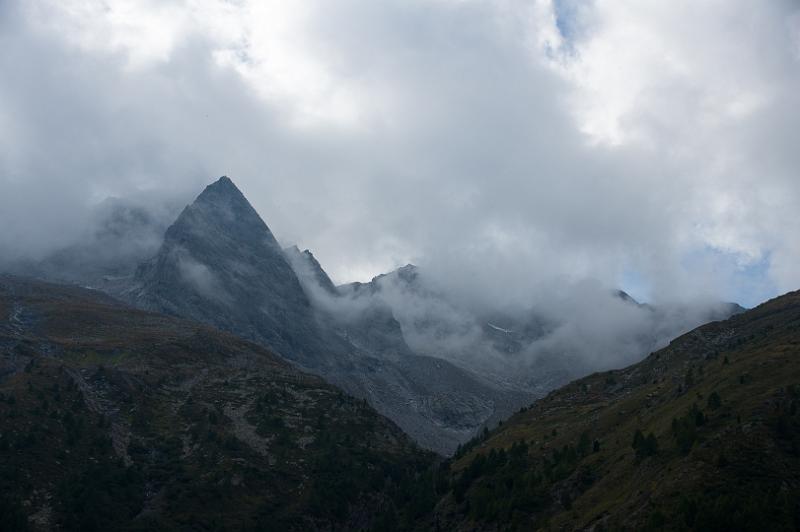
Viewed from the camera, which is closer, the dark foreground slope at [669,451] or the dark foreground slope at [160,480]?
the dark foreground slope at [669,451]

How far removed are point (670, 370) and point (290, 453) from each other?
103757mm

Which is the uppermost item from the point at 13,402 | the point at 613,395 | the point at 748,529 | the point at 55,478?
the point at 13,402

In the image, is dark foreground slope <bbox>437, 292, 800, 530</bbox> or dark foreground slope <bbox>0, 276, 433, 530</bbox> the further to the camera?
dark foreground slope <bbox>0, 276, 433, 530</bbox>

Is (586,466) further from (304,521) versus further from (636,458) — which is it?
(304,521)

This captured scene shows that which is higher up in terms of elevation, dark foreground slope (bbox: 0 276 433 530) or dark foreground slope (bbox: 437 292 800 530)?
dark foreground slope (bbox: 0 276 433 530)

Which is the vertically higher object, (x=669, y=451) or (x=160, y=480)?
(x=160, y=480)

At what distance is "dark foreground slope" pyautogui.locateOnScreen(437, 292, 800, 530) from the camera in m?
81.9

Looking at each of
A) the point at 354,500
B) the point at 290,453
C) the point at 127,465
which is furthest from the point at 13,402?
the point at 354,500

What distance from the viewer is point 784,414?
312 feet

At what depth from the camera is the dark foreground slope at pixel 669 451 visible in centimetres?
8188

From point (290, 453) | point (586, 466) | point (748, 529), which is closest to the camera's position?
point (748, 529)

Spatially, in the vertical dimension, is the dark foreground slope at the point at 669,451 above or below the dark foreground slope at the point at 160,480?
below

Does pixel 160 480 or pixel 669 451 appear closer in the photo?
pixel 669 451

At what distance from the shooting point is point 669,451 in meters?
99.6
